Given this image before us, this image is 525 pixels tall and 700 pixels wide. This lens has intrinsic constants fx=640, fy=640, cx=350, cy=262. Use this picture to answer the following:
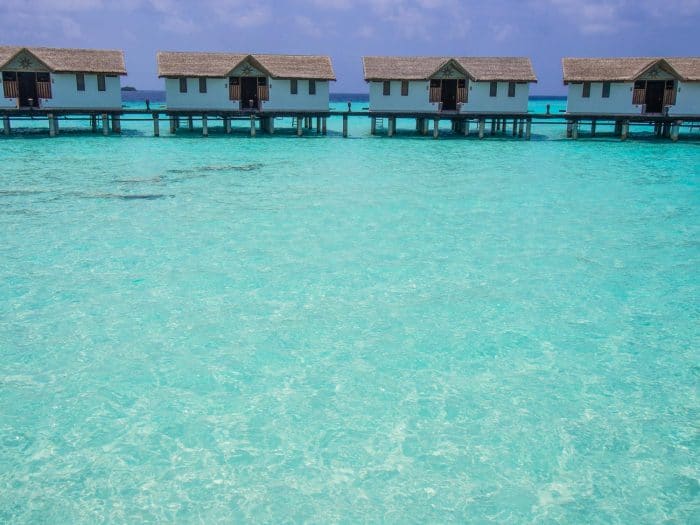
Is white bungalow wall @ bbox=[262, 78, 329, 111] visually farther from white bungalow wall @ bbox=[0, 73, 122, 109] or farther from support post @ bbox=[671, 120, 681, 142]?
support post @ bbox=[671, 120, 681, 142]

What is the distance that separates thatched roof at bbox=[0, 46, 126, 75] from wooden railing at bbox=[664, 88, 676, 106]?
30869 millimetres

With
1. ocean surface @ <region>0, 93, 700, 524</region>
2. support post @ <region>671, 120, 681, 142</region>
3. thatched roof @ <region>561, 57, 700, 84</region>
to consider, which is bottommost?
ocean surface @ <region>0, 93, 700, 524</region>

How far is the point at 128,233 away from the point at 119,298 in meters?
4.62

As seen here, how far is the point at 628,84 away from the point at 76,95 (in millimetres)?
31359

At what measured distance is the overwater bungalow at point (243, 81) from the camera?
36.5 metres

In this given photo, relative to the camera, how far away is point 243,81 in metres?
38.4

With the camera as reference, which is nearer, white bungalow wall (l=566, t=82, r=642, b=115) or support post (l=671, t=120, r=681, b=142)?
white bungalow wall (l=566, t=82, r=642, b=115)

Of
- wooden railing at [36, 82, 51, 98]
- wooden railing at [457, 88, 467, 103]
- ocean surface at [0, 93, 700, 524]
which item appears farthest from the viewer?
wooden railing at [457, 88, 467, 103]

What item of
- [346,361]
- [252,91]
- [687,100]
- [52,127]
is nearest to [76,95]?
[52,127]

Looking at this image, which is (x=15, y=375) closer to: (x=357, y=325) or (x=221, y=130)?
(x=357, y=325)

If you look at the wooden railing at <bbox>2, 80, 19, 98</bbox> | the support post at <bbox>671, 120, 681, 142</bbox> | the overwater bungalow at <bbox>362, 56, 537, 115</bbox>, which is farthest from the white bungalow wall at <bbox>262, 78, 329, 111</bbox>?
the support post at <bbox>671, 120, 681, 142</bbox>

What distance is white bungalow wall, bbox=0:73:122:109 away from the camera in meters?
35.3

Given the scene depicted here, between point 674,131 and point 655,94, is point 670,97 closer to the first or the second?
point 655,94

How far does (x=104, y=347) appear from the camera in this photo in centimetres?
925
